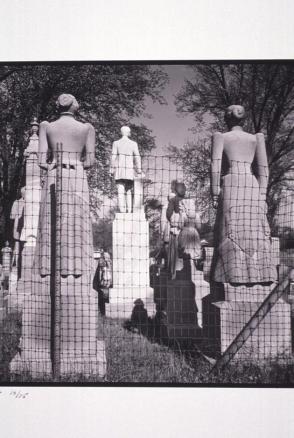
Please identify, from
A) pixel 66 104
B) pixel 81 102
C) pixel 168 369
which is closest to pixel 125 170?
pixel 66 104

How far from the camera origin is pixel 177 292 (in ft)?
23.9

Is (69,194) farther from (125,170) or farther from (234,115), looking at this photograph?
(125,170)

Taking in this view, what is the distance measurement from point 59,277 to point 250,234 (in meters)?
2.16

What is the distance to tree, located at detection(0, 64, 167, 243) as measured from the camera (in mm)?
14227

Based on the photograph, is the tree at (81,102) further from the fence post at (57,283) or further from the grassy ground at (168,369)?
the grassy ground at (168,369)

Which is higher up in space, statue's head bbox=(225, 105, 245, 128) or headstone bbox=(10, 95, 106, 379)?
statue's head bbox=(225, 105, 245, 128)

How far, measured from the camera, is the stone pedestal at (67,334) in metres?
4.61

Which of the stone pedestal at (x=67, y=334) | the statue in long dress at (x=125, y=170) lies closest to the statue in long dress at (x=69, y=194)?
the stone pedestal at (x=67, y=334)

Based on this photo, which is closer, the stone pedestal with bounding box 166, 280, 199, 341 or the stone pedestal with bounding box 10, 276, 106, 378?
the stone pedestal with bounding box 10, 276, 106, 378

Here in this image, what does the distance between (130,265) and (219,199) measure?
4835 millimetres

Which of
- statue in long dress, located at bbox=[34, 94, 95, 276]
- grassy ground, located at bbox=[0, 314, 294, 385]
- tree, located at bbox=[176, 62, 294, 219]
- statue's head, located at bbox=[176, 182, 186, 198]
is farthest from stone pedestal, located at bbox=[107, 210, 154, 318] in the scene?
tree, located at bbox=[176, 62, 294, 219]

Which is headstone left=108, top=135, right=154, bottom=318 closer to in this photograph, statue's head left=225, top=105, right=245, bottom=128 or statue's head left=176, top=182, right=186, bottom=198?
statue's head left=176, top=182, right=186, bottom=198

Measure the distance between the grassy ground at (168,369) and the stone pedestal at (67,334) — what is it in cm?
11
